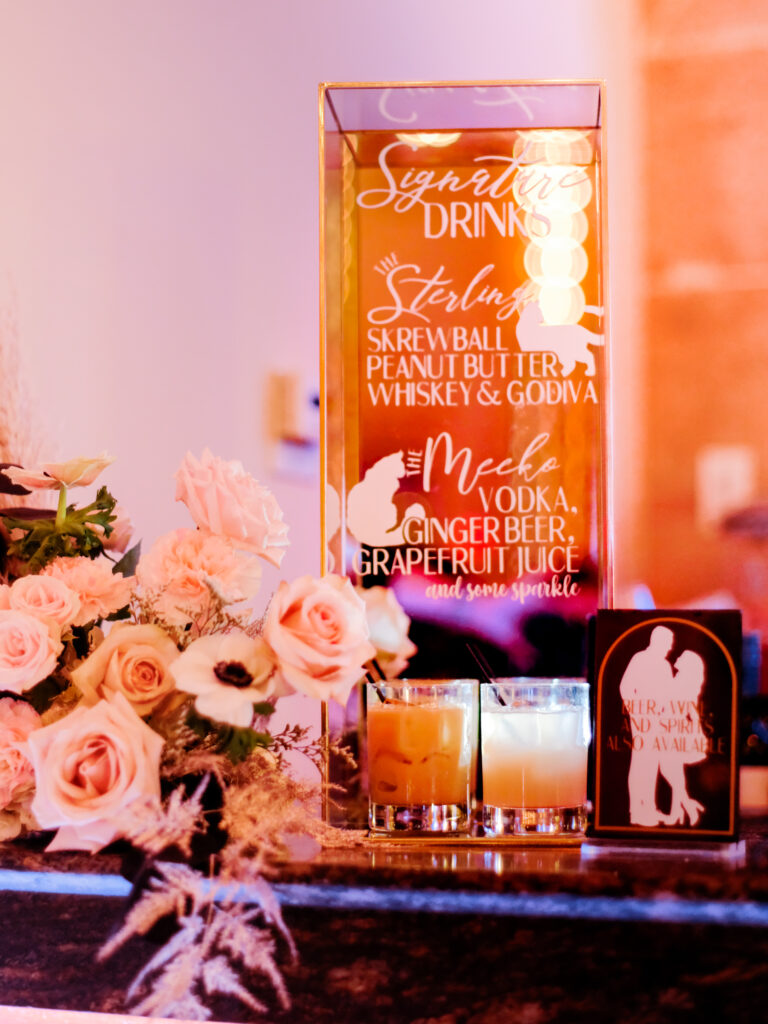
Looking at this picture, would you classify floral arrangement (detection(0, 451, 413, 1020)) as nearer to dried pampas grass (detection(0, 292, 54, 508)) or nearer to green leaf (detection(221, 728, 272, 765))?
green leaf (detection(221, 728, 272, 765))

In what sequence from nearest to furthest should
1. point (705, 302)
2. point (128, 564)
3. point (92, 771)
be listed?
point (92, 771), point (128, 564), point (705, 302)

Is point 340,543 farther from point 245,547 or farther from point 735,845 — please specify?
point 735,845

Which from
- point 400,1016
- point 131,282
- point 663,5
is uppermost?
point 663,5

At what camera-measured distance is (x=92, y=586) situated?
1053 millimetres

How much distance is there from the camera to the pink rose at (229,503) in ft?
3.43

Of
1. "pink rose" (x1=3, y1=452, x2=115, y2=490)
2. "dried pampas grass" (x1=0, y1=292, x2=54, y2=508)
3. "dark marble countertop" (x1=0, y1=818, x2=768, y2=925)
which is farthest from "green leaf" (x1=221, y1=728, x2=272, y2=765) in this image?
"dried pampas grass" (x1=0, y1=292, x2=54, y2=508)

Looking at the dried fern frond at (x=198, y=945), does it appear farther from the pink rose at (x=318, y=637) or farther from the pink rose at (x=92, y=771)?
the pink rose at (x=318, y=637)

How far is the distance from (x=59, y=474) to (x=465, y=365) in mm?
495

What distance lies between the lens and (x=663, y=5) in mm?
1271

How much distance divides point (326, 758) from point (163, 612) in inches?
11.7

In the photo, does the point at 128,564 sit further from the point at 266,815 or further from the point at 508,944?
the point at 508,944

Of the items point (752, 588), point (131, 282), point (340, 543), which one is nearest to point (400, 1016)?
point (340, 543)

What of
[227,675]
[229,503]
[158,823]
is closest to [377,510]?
[229,503]
